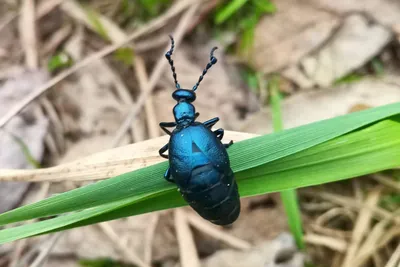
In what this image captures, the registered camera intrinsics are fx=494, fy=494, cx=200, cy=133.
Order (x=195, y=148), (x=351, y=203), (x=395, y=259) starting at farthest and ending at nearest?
(x=351, y=203), (x=395, y=259), (x=195, y=148)

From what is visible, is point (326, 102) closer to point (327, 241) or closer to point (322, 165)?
point (327, 241)

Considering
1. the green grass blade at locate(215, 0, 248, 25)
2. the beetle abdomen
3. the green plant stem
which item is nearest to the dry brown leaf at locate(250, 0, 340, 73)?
the green grass blade at locate(215, 0, 248, 25)

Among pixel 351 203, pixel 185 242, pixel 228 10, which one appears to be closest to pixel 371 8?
pixel 228 10

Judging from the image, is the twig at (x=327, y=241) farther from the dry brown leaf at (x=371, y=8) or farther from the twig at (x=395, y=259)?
the dry brown leaf at (x=371, y=8)

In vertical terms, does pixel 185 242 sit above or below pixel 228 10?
below

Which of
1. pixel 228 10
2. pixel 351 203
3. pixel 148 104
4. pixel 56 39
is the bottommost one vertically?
pixel 351 203

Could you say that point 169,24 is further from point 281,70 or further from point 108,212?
point 108,212

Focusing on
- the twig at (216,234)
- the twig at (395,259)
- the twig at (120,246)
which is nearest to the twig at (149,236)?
the twig at (120,246)
